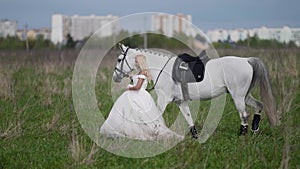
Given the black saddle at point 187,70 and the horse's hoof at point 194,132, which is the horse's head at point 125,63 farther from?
the horse's hoof at point 194,132

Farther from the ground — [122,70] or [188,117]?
[122,70]

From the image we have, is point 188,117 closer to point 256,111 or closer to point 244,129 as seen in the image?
point 244,129

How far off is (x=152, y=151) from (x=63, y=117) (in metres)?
Answer: 2.73

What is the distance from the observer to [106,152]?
506 cm

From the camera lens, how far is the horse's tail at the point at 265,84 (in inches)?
229

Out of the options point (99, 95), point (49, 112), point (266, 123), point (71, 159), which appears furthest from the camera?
point (99, 95)

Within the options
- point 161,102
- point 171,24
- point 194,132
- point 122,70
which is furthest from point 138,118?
point 171,24

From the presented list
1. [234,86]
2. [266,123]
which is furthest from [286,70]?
[234,86]

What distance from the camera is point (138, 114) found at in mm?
5488

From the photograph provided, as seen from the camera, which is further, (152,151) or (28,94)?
(28,94)

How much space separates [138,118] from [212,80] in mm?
1156

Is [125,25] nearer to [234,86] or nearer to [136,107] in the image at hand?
[136,107]

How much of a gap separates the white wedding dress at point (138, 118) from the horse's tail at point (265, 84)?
1.41 m

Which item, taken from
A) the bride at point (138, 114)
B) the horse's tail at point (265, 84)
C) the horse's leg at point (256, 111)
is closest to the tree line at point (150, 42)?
the bride at point (138, 114)
